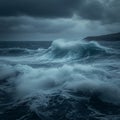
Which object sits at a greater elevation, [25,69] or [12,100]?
[25,69]

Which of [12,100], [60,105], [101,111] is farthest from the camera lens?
[12,100]

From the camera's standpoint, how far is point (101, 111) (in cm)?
738

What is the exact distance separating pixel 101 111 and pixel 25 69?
8.60m

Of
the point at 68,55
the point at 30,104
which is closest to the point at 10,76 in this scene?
the point at 30,104

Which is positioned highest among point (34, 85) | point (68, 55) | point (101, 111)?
point (68, 55)

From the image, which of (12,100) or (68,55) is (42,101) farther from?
(68,55)

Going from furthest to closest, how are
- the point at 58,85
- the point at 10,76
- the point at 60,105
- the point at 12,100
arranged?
the point at 10,76
the point at 58,85
the point at 12,100
the point at 60,105

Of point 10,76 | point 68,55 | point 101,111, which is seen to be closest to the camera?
point 101,111

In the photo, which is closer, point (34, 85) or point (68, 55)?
point (34, 85)

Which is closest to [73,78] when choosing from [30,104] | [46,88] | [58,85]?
[58,85]

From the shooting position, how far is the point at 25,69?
1495cm

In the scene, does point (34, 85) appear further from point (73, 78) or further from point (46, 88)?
point (73, 78)

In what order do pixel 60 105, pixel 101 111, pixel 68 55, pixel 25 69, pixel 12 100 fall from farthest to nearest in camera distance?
1. pixel 68 55
2. pixel 25 69
3. pixel 12 100
4. pixel 60 105
5. pixel 101 111

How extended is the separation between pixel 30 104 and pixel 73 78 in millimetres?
3666
